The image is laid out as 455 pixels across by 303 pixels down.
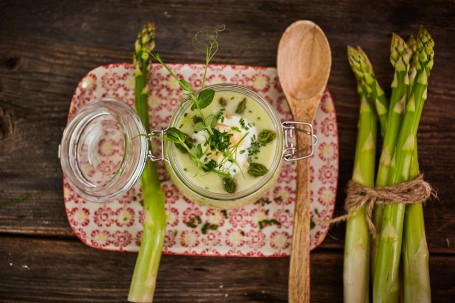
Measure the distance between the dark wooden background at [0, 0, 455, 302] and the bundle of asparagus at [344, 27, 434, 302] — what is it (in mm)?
87

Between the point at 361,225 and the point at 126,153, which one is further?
the point at 361,225

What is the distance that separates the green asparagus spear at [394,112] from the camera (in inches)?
55.4

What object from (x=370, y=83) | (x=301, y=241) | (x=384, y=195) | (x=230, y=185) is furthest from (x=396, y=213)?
(x=230, y=185)

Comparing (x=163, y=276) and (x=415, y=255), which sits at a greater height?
(x=415, y=255)

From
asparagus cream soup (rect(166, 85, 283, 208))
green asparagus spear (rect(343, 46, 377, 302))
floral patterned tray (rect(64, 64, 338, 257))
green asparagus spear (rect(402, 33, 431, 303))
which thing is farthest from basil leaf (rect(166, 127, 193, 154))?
green asparagus spear (rect(402, 33, 431, 303))

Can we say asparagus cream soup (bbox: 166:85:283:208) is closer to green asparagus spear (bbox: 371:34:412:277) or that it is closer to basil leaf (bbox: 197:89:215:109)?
basil leaf (bbox: 197:89:215:109)

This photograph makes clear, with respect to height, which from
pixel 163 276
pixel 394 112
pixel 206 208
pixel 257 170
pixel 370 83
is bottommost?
pixel 163 276

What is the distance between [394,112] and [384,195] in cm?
28

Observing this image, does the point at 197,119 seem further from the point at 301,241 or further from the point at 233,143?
the point at 301,241

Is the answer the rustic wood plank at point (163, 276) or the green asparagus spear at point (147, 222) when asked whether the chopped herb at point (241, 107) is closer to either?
the green asparagus spear at point (147, 222)

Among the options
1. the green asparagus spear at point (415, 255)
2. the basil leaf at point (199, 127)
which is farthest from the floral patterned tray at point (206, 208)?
the basil leaf at point (199, 127)

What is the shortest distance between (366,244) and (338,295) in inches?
8.9

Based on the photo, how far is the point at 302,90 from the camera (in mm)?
1426

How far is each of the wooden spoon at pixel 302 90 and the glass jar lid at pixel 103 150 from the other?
51 cm
